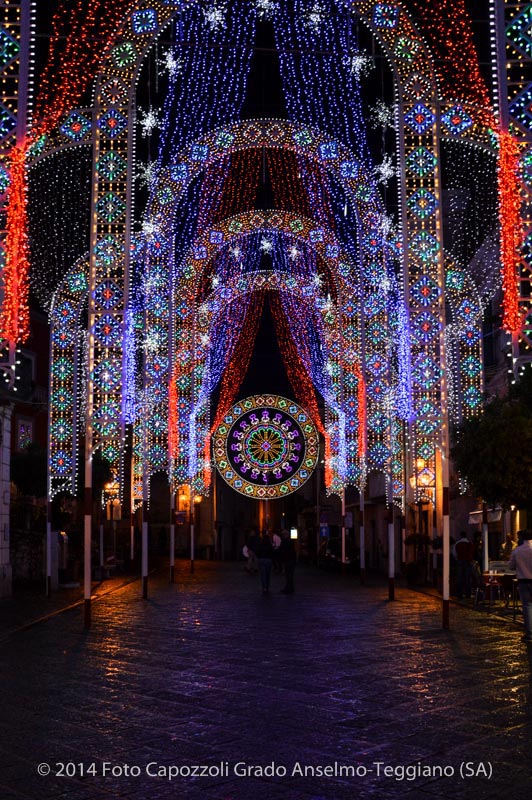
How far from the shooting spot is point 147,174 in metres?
27.8

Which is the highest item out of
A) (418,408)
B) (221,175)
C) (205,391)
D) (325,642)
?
(221,175)

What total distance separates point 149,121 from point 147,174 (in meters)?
3.05

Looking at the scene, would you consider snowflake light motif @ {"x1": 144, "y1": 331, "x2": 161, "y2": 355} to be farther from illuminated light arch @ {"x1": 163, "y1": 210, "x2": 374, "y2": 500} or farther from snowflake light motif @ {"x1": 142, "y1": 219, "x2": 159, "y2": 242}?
snowflake light motif @ {"x1": 142, "y1": 219, "x2": 159, "y2": 242}

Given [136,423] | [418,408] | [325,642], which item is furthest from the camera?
Result: [136,423]

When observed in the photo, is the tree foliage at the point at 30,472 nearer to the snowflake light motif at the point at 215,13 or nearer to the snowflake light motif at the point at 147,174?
the snowflake light motif at the point at 147,174

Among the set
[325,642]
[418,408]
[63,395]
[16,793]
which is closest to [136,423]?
[63,395]

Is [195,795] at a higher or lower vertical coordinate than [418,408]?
lower

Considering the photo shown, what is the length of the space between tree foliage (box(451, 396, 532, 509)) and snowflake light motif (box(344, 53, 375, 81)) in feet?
24.8

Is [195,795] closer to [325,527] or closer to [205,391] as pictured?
[205,391]

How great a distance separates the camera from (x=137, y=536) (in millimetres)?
55938

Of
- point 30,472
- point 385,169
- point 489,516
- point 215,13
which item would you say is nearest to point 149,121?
point 215,13

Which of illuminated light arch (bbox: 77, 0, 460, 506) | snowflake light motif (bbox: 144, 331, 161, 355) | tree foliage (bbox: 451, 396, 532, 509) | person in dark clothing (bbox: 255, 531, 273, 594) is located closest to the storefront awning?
person in dark clothing (bbox: 255, 531, 273, 594)

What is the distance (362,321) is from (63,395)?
8.62m

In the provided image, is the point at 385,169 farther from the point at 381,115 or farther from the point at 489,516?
Answer: the point at 489,516
